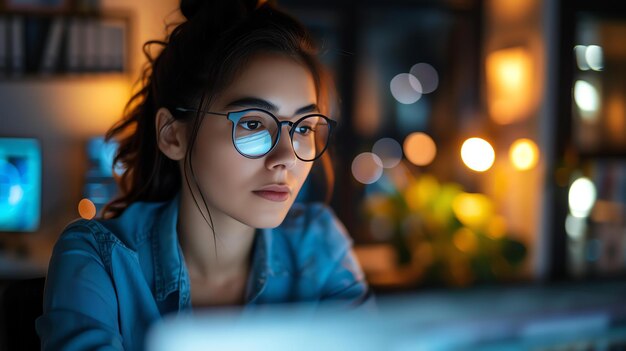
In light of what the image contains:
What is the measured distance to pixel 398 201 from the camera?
3652 millimetres

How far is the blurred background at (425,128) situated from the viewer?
3547 millimetres

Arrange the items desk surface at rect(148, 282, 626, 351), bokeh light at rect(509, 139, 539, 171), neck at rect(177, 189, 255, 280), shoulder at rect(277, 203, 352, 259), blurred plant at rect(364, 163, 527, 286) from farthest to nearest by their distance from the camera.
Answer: bokeh light at rect(509, 139, 539, 171)
blurred plant at rect(364, 163, 527, 286)
shoulder at rect(277, 203, 352, 259)
neck at rect(177, 189, 255, 280)
desk surface at rect(148, 282, 626, 351)

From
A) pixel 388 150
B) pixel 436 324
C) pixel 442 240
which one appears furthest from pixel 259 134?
pixel 388 150

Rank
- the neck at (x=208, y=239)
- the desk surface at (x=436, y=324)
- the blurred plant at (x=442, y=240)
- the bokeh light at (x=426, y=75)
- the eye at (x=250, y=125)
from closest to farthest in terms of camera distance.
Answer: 1. the desk surface at (x=436, y=324)
2. the eye at (x=250, y=125)
3. the neck at (x=208, y=239)
4. the blurred plant at (x=442, y=240)
5. the bokeh light at (x=426, y=75)

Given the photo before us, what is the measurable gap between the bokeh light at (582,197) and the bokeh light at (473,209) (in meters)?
0.51

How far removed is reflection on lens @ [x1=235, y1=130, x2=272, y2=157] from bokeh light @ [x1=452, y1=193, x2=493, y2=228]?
278 centimetres

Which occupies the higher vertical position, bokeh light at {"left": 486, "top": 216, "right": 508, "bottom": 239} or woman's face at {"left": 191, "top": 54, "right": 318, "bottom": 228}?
woman's face at {"left": 191, "top": 54, "right": 318, "bottom": 228}

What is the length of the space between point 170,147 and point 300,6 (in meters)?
3.13

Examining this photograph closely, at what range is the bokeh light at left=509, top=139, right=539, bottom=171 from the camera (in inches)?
150

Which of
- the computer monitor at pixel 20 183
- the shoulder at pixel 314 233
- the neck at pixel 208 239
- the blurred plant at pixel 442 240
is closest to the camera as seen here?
the neck at pixel 208 239

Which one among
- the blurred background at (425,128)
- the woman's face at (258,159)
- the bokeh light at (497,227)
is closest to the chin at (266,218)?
the woman's face at (258,159)

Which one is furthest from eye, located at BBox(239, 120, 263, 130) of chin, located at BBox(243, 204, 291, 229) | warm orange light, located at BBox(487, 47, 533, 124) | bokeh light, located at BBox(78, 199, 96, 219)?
warm orange light, located at BBox(487, 47, 533, 124)

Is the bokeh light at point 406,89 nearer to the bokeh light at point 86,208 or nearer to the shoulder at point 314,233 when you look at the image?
the bokeh light at point 86,208

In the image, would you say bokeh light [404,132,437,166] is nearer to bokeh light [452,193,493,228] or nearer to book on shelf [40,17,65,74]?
bokeh light [452,193,493,228]
